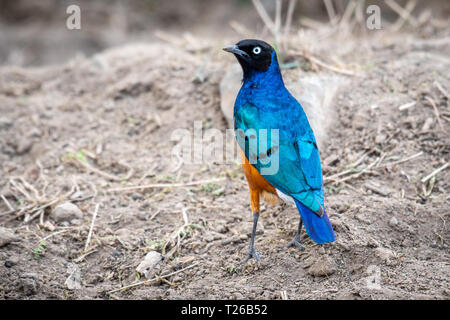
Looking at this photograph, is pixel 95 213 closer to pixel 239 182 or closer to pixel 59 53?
pixel 239 182

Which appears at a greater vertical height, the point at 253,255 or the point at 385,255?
the point at 385,255

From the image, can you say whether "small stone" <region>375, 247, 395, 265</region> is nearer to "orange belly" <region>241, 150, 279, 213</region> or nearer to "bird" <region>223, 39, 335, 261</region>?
"bird" <region>223, 39, 335, 261</region>

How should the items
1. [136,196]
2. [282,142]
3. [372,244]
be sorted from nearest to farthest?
1. [372,244]
2. [282,142]
3. [136,196]

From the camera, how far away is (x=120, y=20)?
33.3ft

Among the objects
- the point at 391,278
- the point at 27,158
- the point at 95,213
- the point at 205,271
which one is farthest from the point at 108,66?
the point at 391,278

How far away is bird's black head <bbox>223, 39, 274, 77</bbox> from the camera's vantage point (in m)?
3.76

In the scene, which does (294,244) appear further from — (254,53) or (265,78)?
(254,53)

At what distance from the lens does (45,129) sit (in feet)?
18.0

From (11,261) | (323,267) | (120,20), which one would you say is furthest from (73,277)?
(120,20)

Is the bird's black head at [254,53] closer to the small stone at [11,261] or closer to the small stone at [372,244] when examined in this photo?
the small stone at [372,244]

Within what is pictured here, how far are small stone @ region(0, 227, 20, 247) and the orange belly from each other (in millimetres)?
1815

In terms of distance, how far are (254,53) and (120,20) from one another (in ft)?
23.2

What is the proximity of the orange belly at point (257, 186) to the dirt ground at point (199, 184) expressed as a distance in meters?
0.35

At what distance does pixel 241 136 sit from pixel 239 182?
0.98 metres
